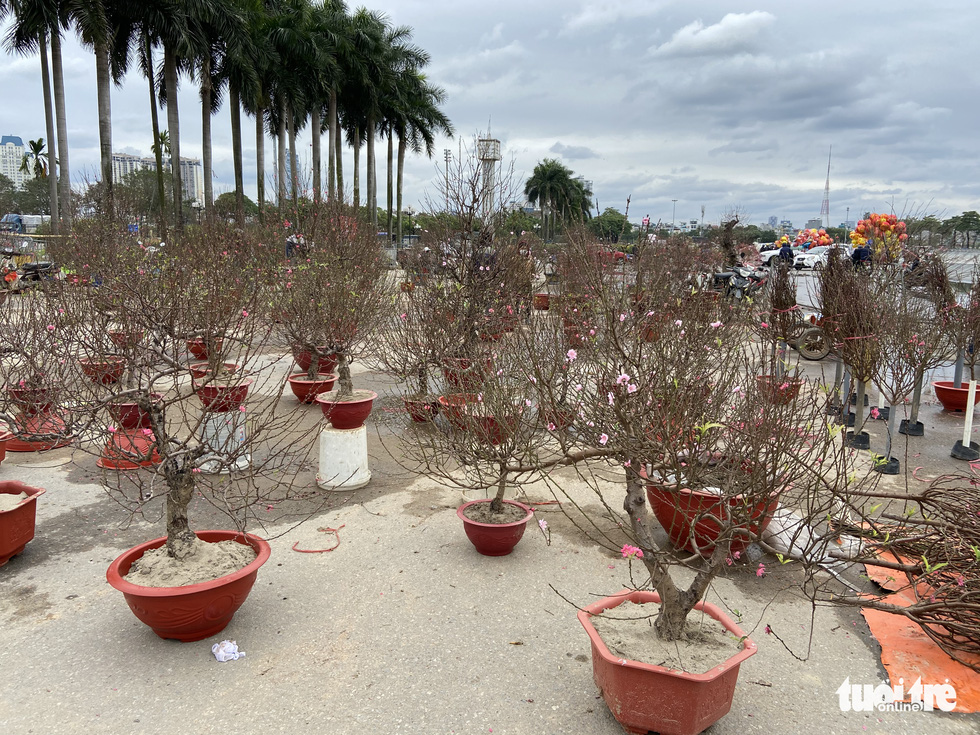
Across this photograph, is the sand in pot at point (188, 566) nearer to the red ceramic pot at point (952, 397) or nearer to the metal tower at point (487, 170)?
the metal tower at point (487, 170)

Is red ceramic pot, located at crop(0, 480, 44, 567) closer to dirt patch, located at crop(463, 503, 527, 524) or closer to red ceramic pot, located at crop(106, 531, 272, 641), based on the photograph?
red ceramic pot, located at crop(106, 531, 272, 641)

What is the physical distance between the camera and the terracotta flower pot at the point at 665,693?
290 cm

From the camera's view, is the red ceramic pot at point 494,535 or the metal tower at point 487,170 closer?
the red ceramic pot at point 494,535

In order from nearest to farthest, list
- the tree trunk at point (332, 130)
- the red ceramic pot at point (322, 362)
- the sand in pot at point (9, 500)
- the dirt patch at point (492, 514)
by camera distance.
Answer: the sand in pot at point (9, 500)
the dirt patch at point (492, 514)
the red ceramic pot at point (322, 362)
the tree trunk at point (332, 130)

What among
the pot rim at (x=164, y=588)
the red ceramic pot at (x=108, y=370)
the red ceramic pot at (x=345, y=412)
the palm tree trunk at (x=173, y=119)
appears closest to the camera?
the pot rim at (x=164, y=588)

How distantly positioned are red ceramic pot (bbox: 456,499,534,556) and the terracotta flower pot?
1761 mm

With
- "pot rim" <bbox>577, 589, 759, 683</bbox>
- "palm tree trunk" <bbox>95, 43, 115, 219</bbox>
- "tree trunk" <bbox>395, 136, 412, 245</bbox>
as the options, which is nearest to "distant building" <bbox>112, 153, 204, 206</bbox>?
"palm tree trunk" <bbox>95, 43, 115, 219</bbox>

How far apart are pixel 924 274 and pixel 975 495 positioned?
9975 millimetres

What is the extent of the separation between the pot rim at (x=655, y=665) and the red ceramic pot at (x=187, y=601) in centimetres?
186

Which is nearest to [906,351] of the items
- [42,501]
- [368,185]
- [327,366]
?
[327,366]

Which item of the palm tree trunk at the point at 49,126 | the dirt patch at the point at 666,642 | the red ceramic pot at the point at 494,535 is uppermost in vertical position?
the palm tree trunk at the point at 49,126

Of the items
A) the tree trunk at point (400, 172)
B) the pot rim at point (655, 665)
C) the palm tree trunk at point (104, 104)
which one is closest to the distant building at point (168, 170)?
the palm tree trunk at point (104, 104)

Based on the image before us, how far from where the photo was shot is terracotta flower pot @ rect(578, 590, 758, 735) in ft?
9.50

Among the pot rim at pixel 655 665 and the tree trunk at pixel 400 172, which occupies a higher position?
the tree trunk at pixel 400 172
